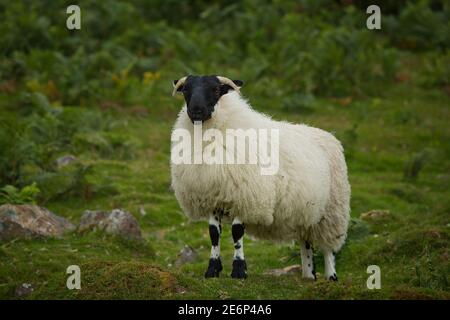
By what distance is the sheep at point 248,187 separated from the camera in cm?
1232

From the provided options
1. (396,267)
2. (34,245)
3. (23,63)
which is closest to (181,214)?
(34,245)

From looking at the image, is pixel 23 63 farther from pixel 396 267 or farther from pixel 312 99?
pixel 396 267

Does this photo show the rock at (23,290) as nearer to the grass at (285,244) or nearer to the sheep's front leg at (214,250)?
the grass at (285,244)

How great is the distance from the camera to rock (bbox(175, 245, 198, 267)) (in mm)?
15260

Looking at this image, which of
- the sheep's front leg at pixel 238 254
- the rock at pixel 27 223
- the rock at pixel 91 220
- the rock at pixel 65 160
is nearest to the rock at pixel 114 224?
the rock at pixel 91 220

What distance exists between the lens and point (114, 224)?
15156 mm

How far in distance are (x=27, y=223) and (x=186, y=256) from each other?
115 inches

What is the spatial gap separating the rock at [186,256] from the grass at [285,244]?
29cm

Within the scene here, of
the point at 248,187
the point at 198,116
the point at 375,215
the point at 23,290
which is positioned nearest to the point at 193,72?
the point at 375,215

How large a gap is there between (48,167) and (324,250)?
780 centimetres

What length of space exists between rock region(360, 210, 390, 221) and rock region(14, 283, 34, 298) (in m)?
7.86

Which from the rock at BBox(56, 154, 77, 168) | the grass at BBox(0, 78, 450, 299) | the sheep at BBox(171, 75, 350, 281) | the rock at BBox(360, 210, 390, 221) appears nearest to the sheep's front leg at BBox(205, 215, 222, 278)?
the sheep at BBox(171, 75, 350, 281)

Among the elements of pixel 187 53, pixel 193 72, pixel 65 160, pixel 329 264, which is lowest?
pixel 329 264

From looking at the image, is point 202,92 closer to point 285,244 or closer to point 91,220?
point 285,244
